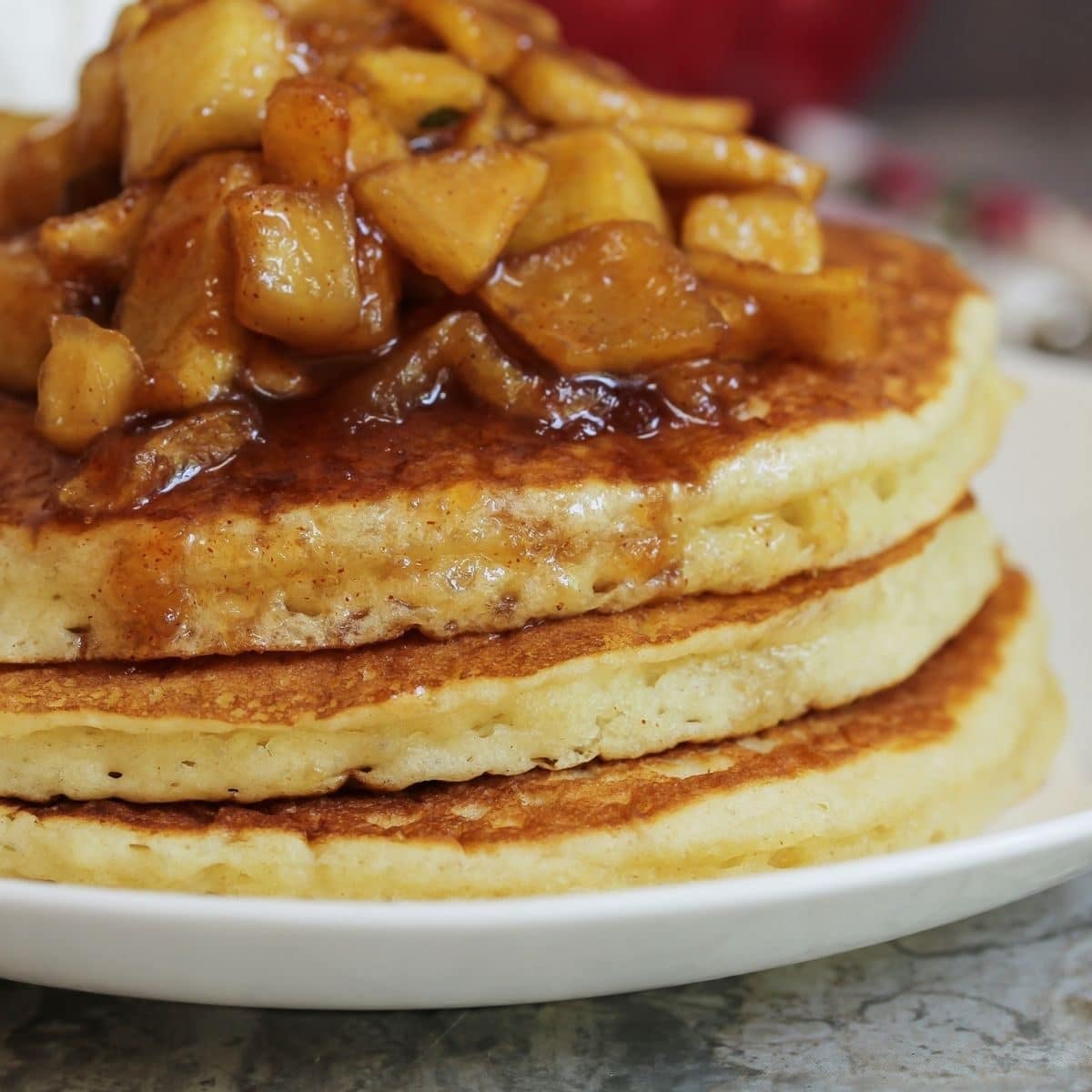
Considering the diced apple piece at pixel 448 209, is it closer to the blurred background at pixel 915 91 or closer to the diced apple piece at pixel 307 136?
the diced apple piece at pixel 307 136

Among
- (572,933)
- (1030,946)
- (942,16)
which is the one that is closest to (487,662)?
(572,933)

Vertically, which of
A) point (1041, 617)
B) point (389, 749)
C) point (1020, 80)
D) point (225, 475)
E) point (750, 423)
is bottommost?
point (1020, 80)

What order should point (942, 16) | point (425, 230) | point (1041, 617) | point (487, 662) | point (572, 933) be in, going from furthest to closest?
point (942, 16), point (1041, 617), point (425, 230), point (487, 662), point (572, 933)

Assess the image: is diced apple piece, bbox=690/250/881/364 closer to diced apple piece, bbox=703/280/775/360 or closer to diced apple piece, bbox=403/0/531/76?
diced apple piece, bbox=703/280/775/360

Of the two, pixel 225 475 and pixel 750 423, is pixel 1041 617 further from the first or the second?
pixel 225 475

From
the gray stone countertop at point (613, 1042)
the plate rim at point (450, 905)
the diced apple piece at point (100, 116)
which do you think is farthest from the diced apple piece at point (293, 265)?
the gray stone countertop at point (613, 1042)

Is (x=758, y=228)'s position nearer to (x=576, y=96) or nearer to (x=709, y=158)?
(x=709, y=158)
